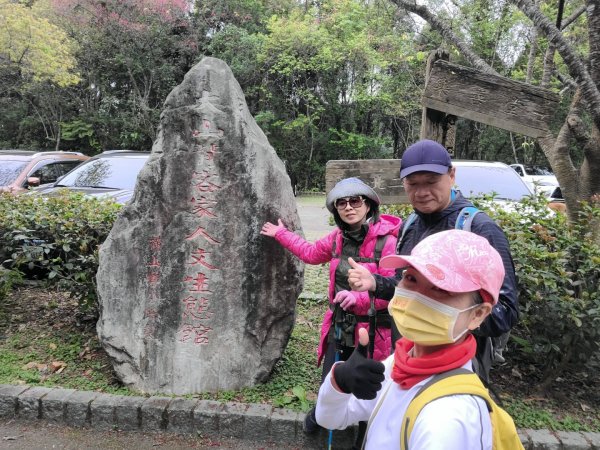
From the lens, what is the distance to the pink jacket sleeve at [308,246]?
2.82m

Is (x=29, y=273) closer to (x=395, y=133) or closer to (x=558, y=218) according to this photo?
(x=558, y=218)

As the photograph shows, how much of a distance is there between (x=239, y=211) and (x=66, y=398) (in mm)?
1828

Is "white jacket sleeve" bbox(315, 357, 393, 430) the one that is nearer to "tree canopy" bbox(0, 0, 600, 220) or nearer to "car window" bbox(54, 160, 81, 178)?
"car window" bbox(54, 160, 81, 178)

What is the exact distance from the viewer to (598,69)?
363cm

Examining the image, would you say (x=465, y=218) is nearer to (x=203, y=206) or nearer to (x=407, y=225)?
(x=407, y=225)

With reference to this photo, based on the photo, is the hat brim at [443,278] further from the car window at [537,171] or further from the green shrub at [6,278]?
the car window at [537,171]

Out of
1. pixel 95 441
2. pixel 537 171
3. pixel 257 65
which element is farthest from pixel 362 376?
pixel 257 65

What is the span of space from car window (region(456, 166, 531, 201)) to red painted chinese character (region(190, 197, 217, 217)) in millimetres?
4327

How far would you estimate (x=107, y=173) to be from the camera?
668 cm

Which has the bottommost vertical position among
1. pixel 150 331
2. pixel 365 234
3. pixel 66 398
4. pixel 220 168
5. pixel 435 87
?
pixel 66 398

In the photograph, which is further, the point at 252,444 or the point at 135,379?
the point at 135,379

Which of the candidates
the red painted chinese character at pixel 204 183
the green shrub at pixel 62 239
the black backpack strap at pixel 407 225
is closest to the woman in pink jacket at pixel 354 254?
the black backpack strap at pixel 407 225

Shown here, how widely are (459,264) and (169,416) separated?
265 centimetres

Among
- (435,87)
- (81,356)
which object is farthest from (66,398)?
(435,87)
